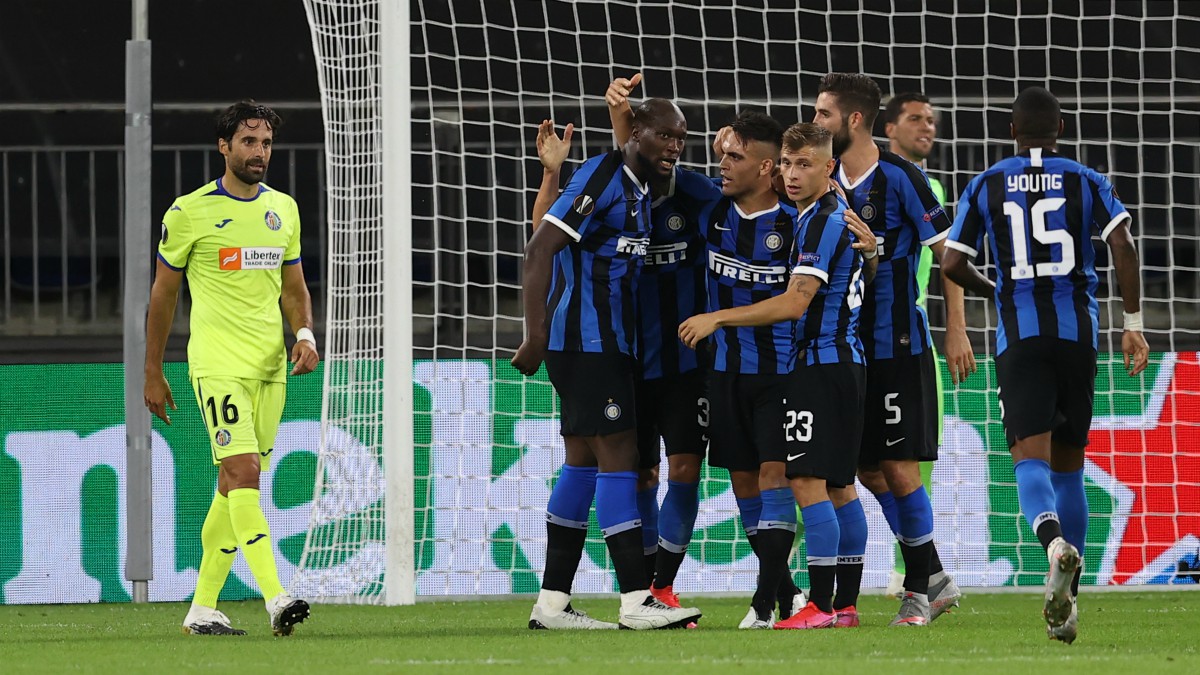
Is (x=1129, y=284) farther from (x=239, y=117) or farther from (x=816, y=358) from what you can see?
(x=239, y=117)

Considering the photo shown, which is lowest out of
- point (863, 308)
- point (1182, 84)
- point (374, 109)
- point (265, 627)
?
point (265, 627)

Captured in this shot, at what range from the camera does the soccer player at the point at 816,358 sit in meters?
5.31

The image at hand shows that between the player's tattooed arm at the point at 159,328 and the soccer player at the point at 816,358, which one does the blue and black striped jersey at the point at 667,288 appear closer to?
the soccer player at the point at 816,358

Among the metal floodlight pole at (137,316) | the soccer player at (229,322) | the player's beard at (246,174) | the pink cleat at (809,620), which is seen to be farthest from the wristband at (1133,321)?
the metal floodlight pole at (137,316)

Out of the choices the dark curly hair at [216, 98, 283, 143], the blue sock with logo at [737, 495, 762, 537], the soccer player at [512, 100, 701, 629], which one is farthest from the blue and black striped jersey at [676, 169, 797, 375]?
the dark curly hair at [216, 98, 283, 143]

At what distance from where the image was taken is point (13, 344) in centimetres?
1106

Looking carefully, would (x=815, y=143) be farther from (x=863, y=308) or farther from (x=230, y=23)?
(x=230, y=23)

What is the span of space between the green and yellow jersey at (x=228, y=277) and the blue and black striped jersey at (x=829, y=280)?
5.60 feet

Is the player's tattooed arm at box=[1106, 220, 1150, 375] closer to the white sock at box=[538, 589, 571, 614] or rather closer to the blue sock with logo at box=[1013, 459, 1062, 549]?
the blue sock with logo at box=[1013, 459, 1062, 549]

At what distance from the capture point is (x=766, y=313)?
531cm

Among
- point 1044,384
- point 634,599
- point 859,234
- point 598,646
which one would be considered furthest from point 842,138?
point 598,646

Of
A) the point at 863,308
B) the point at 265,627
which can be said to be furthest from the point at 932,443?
the point at 265,627

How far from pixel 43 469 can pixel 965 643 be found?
4.75 metres

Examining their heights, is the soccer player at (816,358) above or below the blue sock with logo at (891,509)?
above
